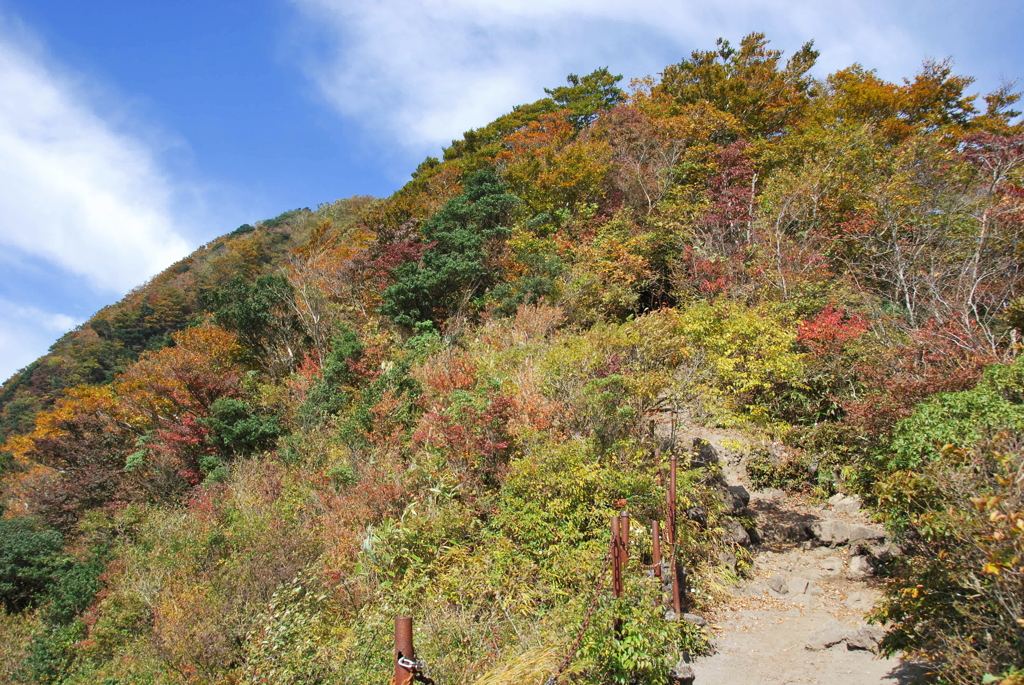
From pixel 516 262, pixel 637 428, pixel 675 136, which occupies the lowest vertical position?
pixel 637 428

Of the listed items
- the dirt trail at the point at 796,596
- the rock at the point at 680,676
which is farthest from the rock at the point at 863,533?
the rock at the point at 680,676

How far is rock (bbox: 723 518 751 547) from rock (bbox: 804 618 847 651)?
2.61 meters

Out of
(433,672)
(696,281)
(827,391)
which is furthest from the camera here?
(696,281)

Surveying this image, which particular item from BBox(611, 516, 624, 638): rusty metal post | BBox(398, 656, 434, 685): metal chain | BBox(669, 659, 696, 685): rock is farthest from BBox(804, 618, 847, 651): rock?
BBox(398, 656, 434, 685): metal chain

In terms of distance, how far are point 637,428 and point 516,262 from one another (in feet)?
30.5

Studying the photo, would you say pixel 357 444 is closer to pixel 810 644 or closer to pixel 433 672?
pixel 433 672

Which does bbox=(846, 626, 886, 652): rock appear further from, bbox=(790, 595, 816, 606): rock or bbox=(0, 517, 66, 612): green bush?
bbox=(0, 517, 66, 612): green bush

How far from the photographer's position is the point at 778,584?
8.98m

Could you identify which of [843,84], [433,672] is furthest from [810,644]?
[843,84]

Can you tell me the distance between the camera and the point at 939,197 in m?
13.5

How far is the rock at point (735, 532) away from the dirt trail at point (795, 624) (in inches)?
16.5

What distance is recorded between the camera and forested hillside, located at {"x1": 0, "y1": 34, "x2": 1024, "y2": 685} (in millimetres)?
5887

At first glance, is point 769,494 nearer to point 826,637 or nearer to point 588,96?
point 826,637

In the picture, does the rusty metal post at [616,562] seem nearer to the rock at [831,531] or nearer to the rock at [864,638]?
the rock at [864,638]
